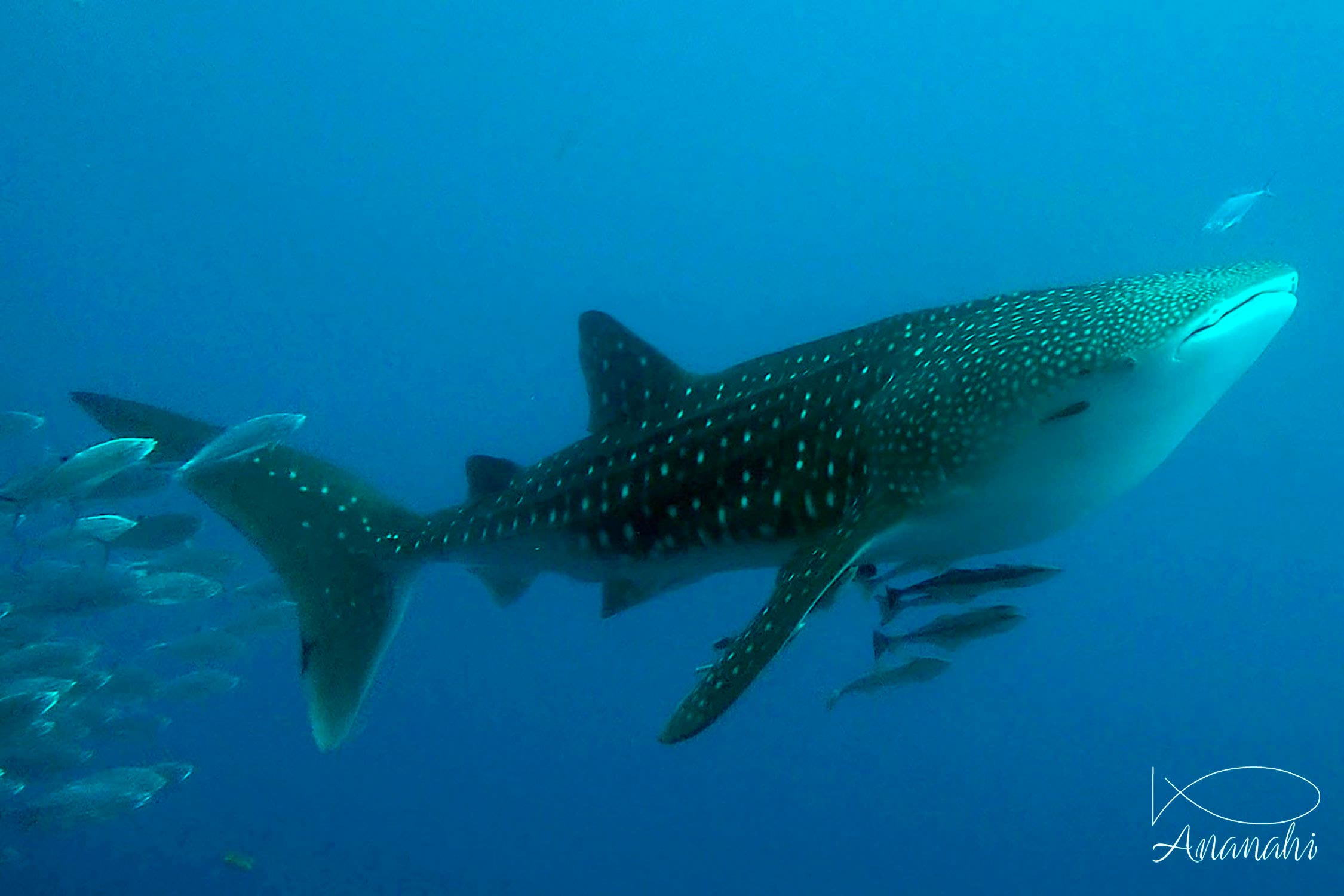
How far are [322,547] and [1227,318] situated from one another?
3.93 metres

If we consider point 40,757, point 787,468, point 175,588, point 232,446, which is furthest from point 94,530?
point 787,468

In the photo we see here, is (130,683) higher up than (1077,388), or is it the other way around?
(130,683)

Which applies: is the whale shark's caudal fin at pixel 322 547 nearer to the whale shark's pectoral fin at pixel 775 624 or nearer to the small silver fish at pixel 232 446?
the small silver fish at pixel 232 446

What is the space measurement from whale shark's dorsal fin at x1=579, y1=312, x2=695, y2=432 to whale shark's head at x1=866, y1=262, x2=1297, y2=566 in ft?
4.29

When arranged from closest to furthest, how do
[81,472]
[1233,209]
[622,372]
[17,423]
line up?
[622,372] → [81,472] → [17,423] → [1233,209]

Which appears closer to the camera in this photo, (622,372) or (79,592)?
(622,372)

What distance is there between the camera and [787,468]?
3941mm

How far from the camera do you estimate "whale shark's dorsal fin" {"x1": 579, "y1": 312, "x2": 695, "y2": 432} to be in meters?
4.63

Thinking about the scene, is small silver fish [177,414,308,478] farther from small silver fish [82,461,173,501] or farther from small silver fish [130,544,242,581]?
small silver fish [130,544,242,581]

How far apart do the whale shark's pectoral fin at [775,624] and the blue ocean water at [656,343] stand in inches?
611

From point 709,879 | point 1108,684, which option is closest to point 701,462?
point 709,879

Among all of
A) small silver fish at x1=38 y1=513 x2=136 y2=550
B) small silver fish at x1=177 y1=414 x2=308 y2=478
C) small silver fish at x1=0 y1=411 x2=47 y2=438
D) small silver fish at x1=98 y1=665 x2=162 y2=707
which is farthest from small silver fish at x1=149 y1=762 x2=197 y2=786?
small silver fish at x1=177 y1=414 x2=308 y2=478

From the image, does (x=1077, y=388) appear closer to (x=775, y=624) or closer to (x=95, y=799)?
(x=775, y=624)

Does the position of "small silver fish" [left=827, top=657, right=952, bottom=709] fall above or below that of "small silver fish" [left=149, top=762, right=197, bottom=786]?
above
